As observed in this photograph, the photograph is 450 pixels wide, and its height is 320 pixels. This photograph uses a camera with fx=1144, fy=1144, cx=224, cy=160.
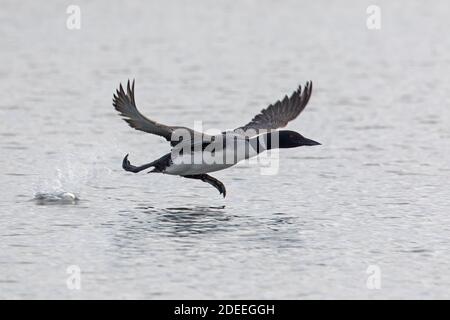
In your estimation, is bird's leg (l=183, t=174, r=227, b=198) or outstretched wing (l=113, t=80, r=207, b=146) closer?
outstretched wing (l=113, t=80, r=207, b=146)

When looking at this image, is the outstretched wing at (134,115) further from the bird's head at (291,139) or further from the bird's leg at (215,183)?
the bird's head at (291,139)

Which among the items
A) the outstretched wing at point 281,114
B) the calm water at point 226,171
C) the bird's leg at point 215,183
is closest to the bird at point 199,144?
the bird's leg at point 215,183

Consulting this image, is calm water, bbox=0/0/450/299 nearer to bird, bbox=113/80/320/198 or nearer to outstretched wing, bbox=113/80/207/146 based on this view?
bird, bbox=113/80/320/198

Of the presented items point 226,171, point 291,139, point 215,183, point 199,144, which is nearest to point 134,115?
point 199,144

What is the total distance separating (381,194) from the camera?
13.8m

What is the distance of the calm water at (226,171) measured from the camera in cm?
1044

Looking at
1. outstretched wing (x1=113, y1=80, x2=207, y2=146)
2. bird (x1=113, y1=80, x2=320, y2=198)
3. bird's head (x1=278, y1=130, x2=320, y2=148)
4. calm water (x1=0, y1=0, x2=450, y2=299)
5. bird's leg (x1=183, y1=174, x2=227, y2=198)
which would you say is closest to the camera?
calm water (x1=0, y1=0, x2=450, y2=299)

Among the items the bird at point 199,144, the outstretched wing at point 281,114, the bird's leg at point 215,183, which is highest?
the outstretched wing at point 281,114

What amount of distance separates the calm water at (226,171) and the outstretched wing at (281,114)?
32.4 inches

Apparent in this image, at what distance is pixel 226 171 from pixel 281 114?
1684 mm

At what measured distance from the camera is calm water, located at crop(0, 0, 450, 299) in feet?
34.2

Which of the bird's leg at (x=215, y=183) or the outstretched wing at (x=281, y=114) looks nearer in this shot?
the bird's leg at (x=215, y=183)

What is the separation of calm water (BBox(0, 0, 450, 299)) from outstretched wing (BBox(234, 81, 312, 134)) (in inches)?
32.4

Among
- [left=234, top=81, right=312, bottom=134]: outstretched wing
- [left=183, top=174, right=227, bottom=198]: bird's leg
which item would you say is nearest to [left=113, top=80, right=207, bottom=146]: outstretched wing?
[left=183, top=174, right=227, bottom=198]: bird's leg
